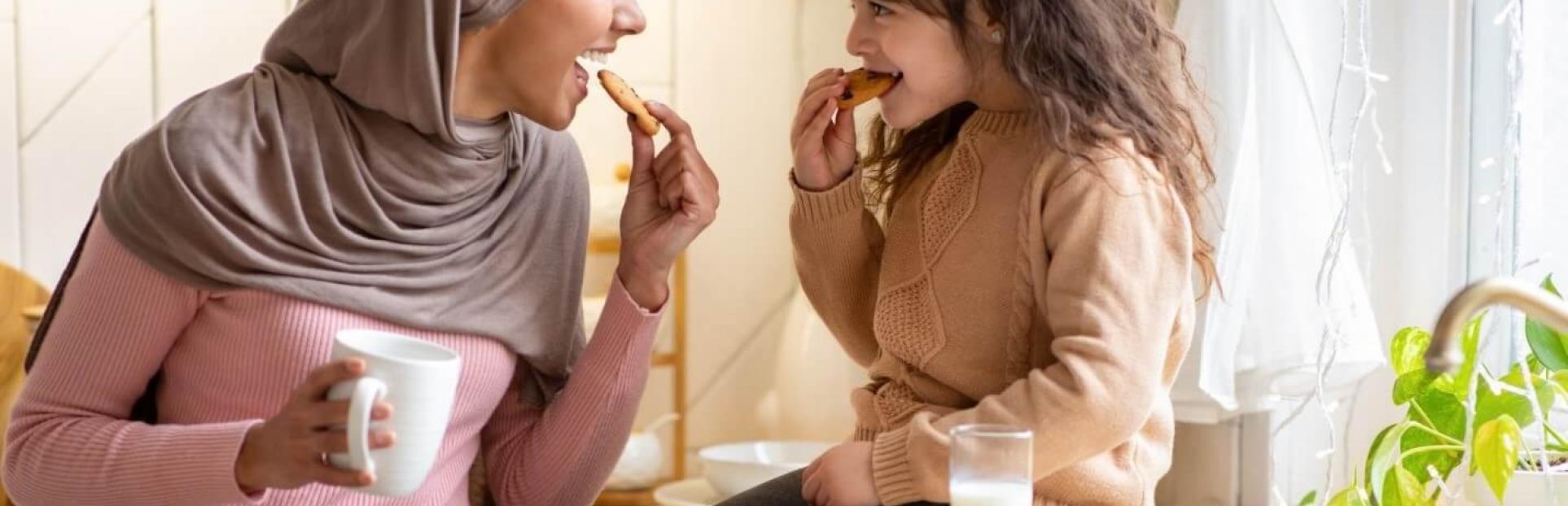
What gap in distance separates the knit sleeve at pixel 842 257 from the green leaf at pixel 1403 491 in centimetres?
54

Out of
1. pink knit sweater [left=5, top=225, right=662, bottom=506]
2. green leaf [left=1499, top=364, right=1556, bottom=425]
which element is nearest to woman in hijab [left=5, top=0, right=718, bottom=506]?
pink knit sweater [left=5, top=225, right=662, bottom=506]

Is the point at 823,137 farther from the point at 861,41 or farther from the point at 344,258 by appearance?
the point at 344,258

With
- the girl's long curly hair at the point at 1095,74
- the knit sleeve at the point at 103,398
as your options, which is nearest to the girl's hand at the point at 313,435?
the knit sleeve at the point at 103,398

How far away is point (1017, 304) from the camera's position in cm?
137

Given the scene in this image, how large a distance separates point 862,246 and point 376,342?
58 cm

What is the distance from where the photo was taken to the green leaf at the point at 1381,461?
1632 mm

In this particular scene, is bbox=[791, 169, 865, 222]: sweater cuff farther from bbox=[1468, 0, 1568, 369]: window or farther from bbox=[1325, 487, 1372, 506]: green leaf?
bbox=[1468, 0, 1568, 369]: window

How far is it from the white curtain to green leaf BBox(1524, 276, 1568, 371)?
24cm

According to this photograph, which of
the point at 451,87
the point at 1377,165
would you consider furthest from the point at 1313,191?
the point at 451,87

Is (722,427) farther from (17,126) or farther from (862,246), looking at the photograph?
(862,246)

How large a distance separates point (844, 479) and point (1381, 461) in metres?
0.63

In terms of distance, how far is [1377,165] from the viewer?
2035 mm

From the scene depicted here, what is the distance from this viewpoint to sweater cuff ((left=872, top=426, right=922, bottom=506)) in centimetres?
130

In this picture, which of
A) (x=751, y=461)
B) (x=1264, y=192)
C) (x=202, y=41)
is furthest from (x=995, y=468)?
(x=202, y=41)
